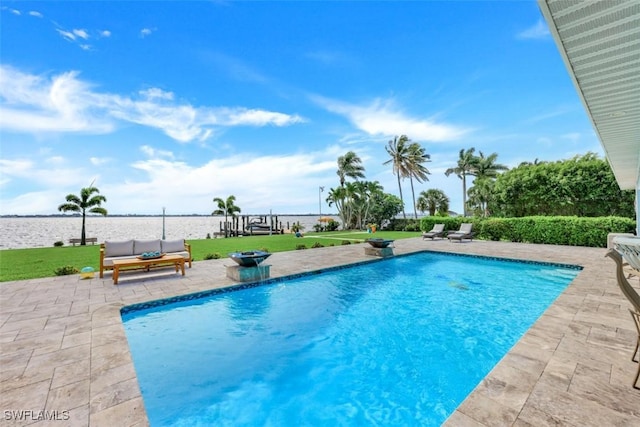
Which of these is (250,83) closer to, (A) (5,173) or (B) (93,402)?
(A) (5,173)

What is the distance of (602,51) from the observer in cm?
303

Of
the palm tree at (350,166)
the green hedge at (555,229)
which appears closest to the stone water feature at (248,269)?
the green hedge at (555,229)

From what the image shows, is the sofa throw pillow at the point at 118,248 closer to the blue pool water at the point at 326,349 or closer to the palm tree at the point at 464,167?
the blue pool water at the point at 326,349

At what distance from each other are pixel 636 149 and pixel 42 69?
17873 mm

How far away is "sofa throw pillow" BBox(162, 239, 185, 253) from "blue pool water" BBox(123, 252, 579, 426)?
332cm

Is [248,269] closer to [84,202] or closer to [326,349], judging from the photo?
[326,349]

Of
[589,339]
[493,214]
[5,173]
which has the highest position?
[5,173]

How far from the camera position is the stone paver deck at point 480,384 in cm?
216

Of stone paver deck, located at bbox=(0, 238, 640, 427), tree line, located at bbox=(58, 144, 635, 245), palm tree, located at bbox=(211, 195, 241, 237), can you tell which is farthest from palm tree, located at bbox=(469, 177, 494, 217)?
palm tree, located at bbox=(211, 195, 241, 237)

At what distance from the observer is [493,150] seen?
34375mm

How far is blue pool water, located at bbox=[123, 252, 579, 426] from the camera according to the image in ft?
9.71

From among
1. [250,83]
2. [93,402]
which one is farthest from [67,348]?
[250,83]

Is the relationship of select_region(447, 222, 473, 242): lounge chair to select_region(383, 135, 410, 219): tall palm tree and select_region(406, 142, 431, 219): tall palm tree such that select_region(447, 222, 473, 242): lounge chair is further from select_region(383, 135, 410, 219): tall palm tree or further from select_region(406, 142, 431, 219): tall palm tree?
select_region(406, 142, 431, 219): tall palm tree

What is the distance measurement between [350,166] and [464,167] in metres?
15.7
